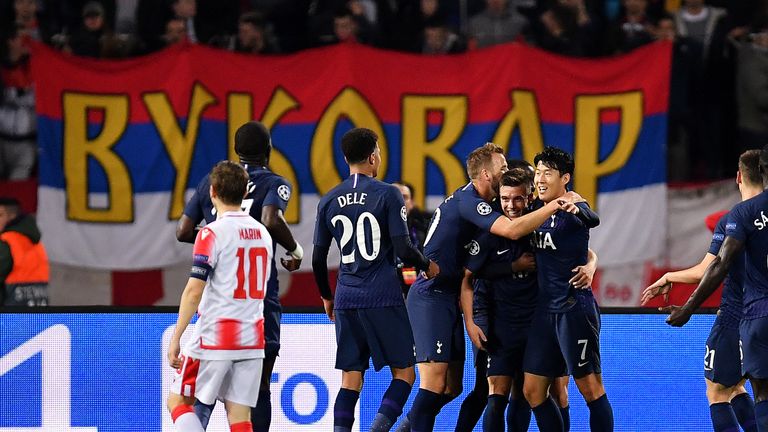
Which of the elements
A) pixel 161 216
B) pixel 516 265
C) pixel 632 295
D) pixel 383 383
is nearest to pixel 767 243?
pixel 516 265

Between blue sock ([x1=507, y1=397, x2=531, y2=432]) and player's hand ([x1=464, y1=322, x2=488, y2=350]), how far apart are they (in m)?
0.51

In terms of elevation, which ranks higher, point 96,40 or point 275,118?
point 96,40

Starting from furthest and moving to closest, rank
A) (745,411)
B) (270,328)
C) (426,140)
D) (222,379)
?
(426,140) → (745,411) → (270,328) → (222,379)

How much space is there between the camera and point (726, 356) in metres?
8.53

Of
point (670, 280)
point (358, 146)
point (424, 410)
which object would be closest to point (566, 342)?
point (670, 280)

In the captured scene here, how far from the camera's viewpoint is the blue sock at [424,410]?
8.69 metres

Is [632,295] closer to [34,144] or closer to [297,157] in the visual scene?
[297,157]

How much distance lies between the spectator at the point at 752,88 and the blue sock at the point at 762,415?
606 centimetres

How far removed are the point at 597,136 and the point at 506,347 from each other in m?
4.96

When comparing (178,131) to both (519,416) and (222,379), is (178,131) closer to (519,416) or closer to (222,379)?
(519,416)

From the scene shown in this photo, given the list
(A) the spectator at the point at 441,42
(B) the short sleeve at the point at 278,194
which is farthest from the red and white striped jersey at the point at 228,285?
(A) the spectator at the point at 441,42

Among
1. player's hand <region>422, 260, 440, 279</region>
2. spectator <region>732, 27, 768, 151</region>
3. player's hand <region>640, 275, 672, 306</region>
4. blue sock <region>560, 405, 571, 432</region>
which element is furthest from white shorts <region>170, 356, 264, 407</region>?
spectator <region>732, 27, 768, 151</region>

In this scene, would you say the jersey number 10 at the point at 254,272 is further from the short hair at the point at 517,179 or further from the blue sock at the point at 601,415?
the blue sock at the point at 601,415

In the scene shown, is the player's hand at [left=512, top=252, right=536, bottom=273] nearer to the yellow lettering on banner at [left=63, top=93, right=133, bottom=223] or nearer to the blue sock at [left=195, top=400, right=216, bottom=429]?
the blue sock at [left=195, top=400, right=216, bottom=429]
